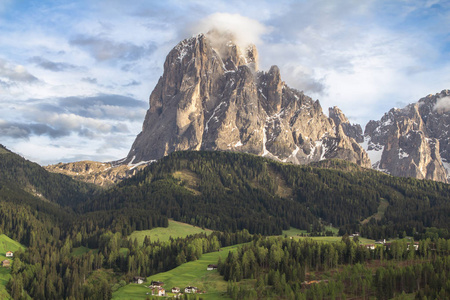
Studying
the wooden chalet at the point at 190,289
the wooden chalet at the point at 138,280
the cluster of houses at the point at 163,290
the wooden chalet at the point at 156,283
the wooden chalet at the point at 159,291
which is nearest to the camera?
the wooden chalet at the point at 159,291

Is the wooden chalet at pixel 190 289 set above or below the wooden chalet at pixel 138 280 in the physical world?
below

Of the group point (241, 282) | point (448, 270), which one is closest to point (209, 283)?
point (241, 282)

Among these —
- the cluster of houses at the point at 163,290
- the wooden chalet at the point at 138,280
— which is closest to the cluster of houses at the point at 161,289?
the cluster of houses at the point at 163,290

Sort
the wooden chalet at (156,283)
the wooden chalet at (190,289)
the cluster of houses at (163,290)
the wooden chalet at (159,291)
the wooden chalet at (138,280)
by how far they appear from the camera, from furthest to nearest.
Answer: the wooden chalet at (138,280) → the wooden chalet at (156,283) → the wooden chalet at (190,289) → the cluster of houses at (163,290) → the wooden chalet at (159,291)

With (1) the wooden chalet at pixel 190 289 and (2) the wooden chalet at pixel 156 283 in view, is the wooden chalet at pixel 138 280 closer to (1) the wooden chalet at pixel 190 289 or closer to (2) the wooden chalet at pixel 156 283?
(2) the wooden chalet at pixel 156 283

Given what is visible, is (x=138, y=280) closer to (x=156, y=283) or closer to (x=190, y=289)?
(x=156, y=283)

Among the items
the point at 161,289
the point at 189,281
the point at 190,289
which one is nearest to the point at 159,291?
the point at 161,289

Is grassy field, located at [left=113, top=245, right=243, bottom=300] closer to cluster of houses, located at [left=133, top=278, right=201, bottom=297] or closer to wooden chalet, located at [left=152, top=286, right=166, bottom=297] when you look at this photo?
cluster of houses, located at [left=133, top=278, right=201, bottom=297]

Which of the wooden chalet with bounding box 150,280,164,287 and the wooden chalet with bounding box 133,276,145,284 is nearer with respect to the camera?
the wooden chalet with bounding box 150,280,164,287

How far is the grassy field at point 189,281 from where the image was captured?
485ft

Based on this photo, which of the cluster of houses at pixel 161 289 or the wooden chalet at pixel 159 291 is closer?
the wooden chalet at pixel 159 291

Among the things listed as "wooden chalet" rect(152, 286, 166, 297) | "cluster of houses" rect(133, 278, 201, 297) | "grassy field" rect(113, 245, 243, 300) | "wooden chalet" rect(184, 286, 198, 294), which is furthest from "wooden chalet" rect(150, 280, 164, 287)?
"wooden chalet" rect(184, 286, 198, 294)

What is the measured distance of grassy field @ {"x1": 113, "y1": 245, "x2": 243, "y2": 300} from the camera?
148 m

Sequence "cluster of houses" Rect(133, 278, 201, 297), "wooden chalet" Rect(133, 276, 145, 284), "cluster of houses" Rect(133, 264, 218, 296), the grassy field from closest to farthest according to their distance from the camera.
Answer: "cluster of houses" Rect(133, 278, 201, 297) < "cluster of houses" Rect(133, 264, 218, 296) < the grassy field < "wooden chalet" Rect(133, 276, 145, 284)
